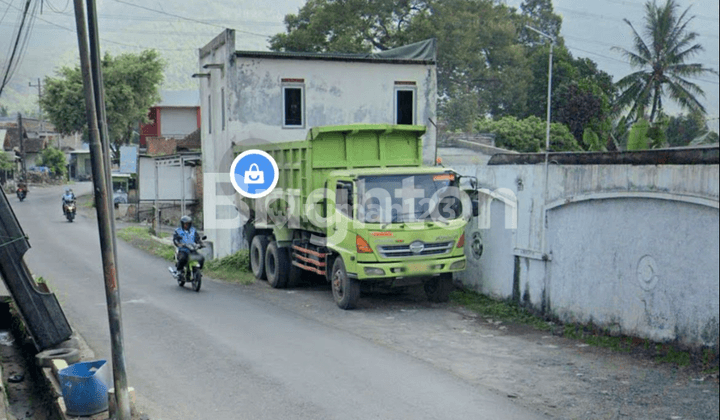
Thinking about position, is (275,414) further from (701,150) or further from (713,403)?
(701,150)

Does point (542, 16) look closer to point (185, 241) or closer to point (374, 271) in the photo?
point (185, 241)

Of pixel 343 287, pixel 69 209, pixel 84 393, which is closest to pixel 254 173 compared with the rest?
pixel 343 287

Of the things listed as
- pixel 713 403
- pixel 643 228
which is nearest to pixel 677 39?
pixel 643 228

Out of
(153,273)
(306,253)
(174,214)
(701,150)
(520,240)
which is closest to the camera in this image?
(701,150)

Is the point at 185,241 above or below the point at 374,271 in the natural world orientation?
above

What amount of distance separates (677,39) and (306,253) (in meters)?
13.3

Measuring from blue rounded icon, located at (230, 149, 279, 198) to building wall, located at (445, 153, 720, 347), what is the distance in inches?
216

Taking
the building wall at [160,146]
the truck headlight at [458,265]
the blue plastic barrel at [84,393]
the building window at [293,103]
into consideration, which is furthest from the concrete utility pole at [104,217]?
the building wall at [160,146]

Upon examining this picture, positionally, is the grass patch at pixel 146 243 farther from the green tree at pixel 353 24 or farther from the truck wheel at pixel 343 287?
the green tree at pixel 353 24

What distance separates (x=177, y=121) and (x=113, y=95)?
9360mm

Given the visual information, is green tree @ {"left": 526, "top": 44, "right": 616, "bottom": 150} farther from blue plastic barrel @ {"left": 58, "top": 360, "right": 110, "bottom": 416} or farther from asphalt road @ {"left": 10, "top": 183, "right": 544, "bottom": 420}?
blue plastic barrel @ {"left": 58, "top": 360, "right": 110, "bottom": 416}

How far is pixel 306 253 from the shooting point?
1400 centimetres

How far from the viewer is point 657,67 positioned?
944 inches

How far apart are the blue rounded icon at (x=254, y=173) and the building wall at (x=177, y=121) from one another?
38.2 meters
